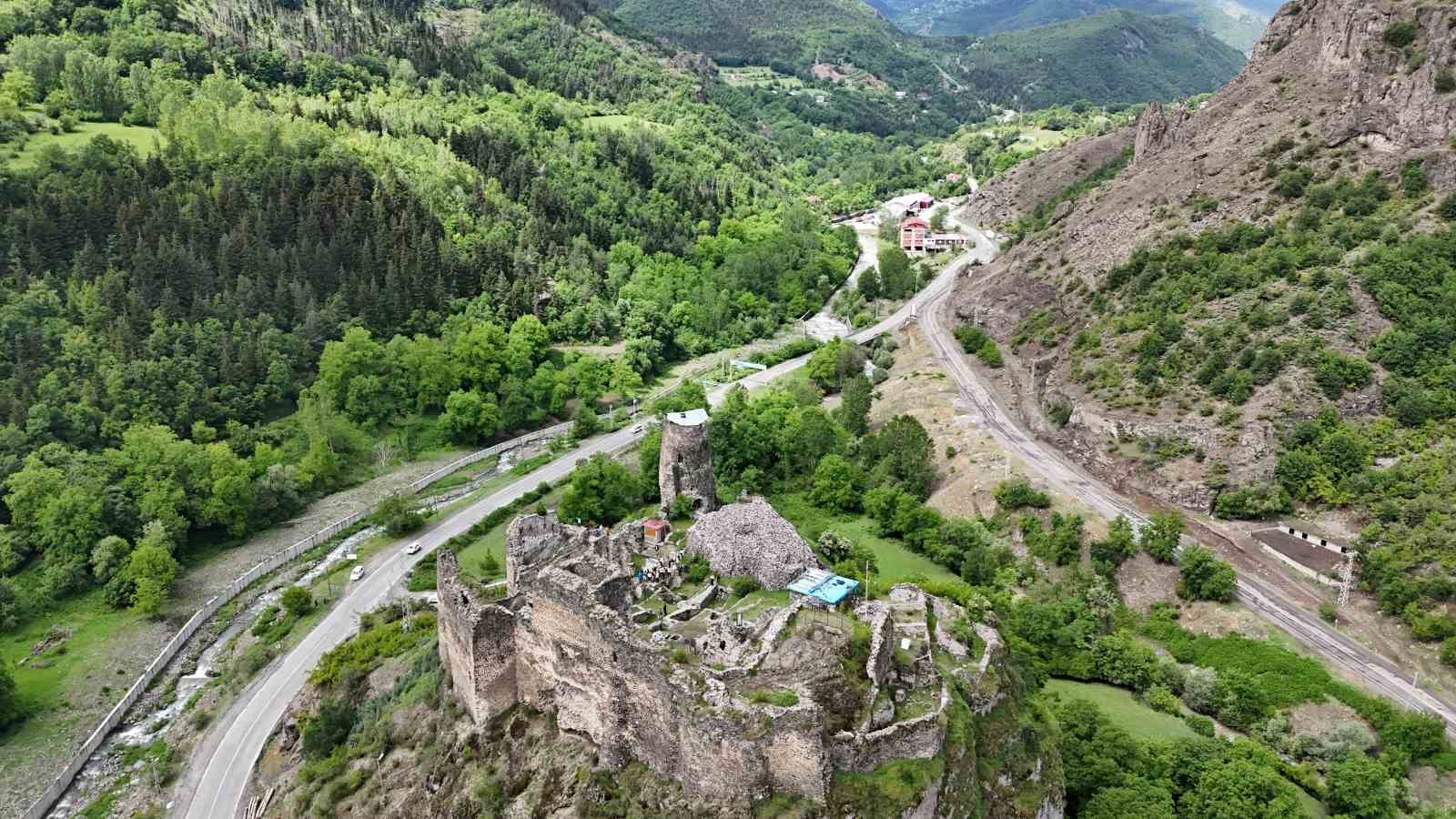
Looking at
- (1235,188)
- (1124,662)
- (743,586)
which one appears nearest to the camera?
(743,586)

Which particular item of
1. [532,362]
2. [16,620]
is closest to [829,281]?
[532,362]

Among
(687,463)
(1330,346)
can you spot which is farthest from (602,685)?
(1330,346)

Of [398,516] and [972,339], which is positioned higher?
[972,339]

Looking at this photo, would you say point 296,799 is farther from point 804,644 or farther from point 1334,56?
point 1334,56

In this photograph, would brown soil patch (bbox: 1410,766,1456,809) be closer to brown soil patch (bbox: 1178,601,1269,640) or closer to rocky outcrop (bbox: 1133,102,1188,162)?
brown soil patch (bbox: 1178,601,1269,640)

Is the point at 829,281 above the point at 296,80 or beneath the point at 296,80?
beneath

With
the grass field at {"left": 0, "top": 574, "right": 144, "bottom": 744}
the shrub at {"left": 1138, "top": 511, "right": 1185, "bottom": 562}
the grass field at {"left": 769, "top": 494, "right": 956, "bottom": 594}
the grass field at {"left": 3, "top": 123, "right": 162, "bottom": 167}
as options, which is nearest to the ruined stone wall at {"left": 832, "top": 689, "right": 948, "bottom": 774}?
the grass field at {"left": 769, "top": 494, "right": 956, "bottom": 594}

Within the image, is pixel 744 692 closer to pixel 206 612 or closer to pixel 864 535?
pixel 864 535
